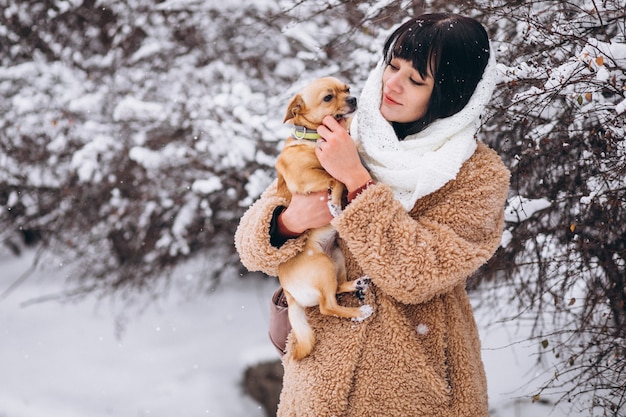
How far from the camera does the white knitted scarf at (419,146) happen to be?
1432 millimetres

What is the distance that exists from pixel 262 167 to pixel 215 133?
0.49 m

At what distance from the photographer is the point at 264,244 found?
158 centimetres

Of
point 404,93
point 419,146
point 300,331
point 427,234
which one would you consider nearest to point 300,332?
point 300,331

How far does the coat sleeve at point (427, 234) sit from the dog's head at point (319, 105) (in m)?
0.52

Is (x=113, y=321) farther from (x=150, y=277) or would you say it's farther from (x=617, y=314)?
(x=617, y=314)

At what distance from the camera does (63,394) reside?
4391mm

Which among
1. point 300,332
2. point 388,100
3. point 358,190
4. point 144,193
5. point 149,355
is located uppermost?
point 388,100

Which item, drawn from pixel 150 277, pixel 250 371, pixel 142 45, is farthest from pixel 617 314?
pixel 142 45

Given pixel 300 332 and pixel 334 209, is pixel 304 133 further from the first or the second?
pixel 300 332

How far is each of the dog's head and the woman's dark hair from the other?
36 centimetres

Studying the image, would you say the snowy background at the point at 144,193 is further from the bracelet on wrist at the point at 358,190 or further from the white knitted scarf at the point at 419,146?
the bracelet on wrist at the point at 358,190

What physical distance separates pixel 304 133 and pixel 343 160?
37 centimetres

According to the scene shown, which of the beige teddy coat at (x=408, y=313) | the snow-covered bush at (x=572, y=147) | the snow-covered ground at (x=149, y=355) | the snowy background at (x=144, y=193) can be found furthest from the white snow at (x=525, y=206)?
the snowy background at (x=144, y=193)

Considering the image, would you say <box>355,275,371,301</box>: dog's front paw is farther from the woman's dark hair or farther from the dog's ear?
the dog's ear
